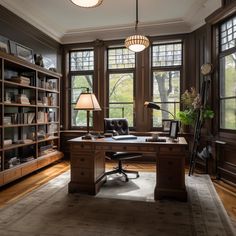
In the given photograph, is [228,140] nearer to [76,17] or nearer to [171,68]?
[171,68]

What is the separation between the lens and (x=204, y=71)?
13.4ft

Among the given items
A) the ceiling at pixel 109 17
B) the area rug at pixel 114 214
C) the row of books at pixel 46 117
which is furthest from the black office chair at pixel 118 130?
the ceiling at pixel 109 17

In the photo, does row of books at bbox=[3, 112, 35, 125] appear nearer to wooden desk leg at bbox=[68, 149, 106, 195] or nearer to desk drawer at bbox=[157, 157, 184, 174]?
wooden desk leg at bbox=[68, 149, 106, 195]

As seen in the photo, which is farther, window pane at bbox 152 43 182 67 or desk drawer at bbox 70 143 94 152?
window pane at bbox 152 43 182 67

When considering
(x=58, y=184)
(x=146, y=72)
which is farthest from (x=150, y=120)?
(x=58, y=184)

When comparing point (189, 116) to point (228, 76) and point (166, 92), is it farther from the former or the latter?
point (166, 92)

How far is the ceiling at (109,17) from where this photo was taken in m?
3.89

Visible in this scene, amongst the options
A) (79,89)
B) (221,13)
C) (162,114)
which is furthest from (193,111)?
(79,89)

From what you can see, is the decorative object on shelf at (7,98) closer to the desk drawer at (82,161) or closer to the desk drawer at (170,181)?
the desk drawer at (82,161)

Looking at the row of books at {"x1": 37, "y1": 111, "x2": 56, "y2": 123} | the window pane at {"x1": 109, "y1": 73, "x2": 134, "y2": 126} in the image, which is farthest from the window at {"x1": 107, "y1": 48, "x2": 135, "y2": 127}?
the row of books at {"x1": 37, "y1": 111, "x2": 56, "y2": 123}

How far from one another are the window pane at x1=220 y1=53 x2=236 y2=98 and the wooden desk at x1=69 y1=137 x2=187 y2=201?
148cm

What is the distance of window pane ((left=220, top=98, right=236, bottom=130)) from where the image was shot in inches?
140

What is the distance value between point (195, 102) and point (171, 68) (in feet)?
4.35

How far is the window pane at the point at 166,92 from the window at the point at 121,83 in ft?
1.78
